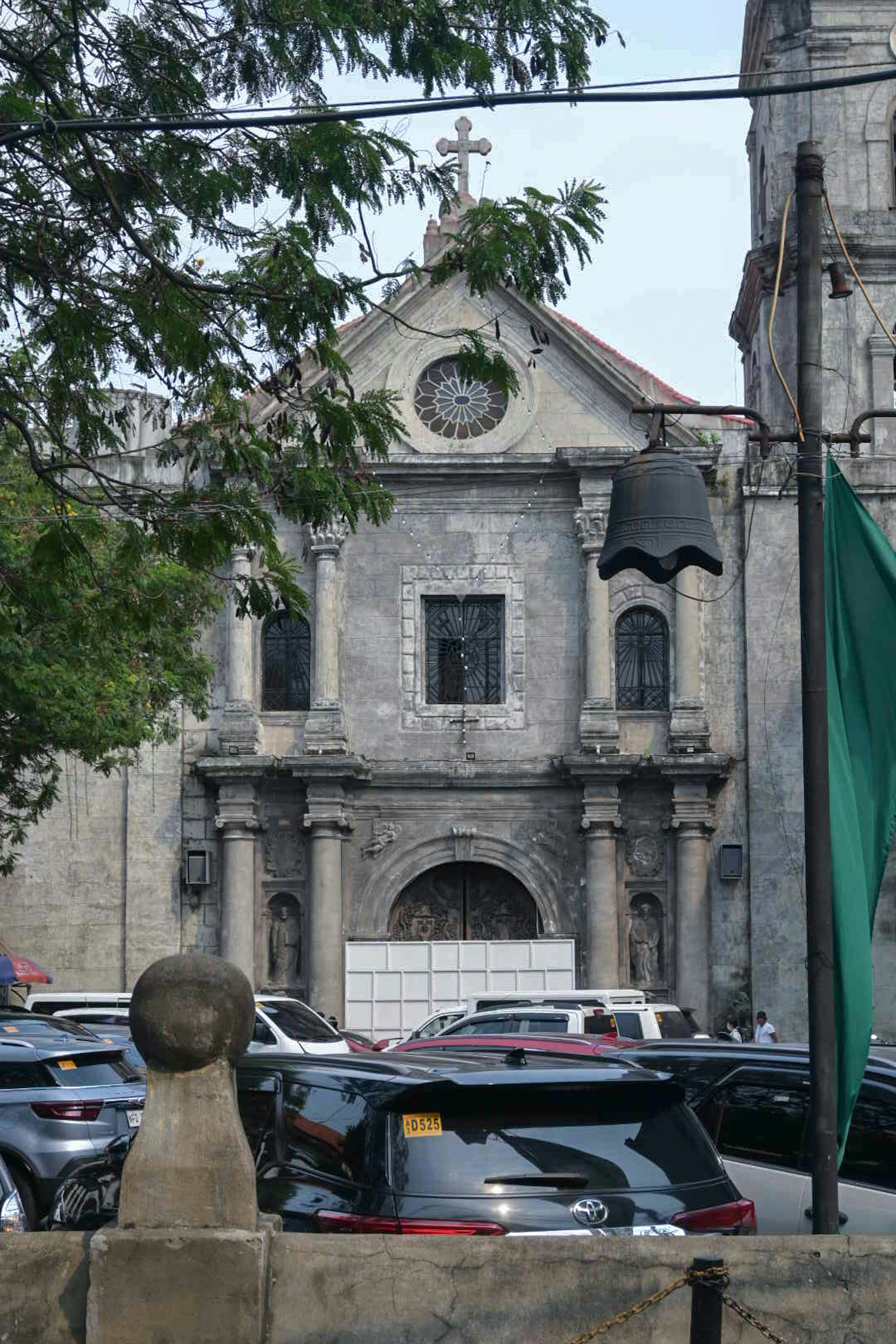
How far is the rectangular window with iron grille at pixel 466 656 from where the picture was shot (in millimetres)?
31688

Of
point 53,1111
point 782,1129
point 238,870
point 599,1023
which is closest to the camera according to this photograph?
point 782,1129

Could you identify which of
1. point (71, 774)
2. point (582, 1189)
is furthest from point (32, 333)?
point (71, 774)

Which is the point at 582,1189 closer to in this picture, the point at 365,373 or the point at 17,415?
the point at 17,415

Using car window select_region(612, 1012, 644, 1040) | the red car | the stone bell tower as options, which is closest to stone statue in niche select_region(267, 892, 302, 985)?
car window select_region(612, 1012, 644, 1040)

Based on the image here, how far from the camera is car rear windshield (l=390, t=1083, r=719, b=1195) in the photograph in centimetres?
760

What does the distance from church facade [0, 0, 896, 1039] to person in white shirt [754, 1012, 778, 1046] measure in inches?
60.5

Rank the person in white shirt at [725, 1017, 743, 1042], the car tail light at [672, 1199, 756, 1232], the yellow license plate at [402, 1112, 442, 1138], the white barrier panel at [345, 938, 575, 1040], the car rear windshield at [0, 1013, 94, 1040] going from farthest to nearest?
1. the white barrier panel at [345, 938, 575, 1040]
2. the person in white shirt at [725, 1017, 743, 1042]
3. the car rear windshield at [0, 1013, 94, 1040]
4. the car tail light at [672, 1199, 756, 1232]
5. the yellow license plate at [402, 1112, 442, 1138]

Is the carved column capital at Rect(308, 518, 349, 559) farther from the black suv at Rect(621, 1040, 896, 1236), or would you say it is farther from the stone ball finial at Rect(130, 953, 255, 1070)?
the stone ball finial at Rect(130, 953, 255, 1070)

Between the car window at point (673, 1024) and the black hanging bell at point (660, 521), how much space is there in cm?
1396

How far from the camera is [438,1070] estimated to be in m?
8.35

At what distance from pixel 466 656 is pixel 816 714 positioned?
22499mm

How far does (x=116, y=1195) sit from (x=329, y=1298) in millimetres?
2414

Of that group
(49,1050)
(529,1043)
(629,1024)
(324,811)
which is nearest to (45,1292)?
(49,1050)

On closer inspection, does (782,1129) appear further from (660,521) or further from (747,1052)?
(660,521)
